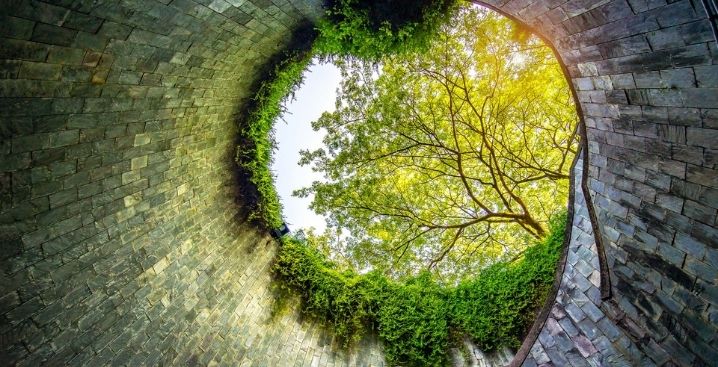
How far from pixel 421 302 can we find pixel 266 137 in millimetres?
4765

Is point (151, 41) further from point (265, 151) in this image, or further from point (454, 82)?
point (454, 82)

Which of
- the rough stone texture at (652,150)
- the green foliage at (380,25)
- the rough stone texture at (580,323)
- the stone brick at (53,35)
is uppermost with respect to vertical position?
the stone brick at (53,35)

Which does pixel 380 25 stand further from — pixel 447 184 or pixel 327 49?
pixel 447 184

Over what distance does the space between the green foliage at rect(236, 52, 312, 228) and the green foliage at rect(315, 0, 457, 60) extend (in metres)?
0.65

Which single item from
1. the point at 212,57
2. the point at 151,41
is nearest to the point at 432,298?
the point at 212,57

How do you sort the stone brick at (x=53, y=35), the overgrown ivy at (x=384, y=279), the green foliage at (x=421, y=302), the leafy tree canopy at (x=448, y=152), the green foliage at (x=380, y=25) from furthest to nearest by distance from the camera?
1. the leafy tree canopy at (x=448, y=152)
2. the green foliage at (x=421, y=302)
3. the overgrown ivy at (x=384, y=279)
4. the green foliage at (x=380, y=25)
5. the stone brick at (x=53, y=35)

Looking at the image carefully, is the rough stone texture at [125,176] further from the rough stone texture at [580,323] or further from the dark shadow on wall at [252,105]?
the rough stone texture at [580,323]

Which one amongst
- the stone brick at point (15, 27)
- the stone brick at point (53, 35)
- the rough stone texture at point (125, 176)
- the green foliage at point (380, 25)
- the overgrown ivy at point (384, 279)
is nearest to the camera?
the stone brick at point (15, 27)

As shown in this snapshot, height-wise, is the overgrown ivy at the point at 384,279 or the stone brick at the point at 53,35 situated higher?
the stone brick at the point at 53,35

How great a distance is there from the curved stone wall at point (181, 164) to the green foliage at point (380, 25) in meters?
0.50

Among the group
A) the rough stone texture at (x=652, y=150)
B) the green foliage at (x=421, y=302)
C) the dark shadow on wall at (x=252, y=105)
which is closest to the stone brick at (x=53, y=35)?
the dark shadow on wall at (x=252, y=105)

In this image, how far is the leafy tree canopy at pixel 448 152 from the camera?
27.8 ft

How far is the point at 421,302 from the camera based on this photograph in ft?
23.8

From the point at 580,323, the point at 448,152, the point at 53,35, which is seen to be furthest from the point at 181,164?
the point at 448,152
